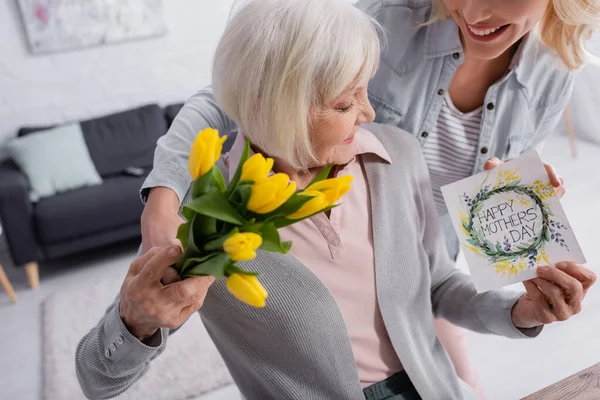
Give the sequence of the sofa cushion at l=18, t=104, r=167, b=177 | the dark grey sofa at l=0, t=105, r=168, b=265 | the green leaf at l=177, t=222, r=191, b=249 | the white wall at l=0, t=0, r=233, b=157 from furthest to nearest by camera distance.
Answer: the white wall at l=0, t=0, r=233, b=157 → the sofa cushion at l=18, t=104, r=167, b=177 → the dark grey sofa at l=0, t=105, r=168, b=265 → the green leaf at l=177, t=222, r=191, b=249

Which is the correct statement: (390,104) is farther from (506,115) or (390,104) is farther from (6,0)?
(6,0)

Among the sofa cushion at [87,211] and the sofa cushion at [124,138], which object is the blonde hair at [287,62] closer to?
the sofa cushion at [87,211]

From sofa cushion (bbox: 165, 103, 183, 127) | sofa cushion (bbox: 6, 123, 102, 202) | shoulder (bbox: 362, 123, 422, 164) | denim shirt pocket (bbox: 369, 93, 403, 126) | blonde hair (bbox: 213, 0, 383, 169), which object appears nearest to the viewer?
blonde hair (bbox: 213, 0, 383, 169)

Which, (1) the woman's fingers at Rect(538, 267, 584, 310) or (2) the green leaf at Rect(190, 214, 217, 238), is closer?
(2) the green leaf at Rect(190, 214, 217, 238)

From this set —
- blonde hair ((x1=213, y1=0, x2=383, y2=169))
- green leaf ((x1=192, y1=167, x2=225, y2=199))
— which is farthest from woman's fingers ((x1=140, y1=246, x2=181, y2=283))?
blonde hair ((x1=213, y1=0, x2=383, y2=169))

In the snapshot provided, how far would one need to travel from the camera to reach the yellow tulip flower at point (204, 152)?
2.05ft

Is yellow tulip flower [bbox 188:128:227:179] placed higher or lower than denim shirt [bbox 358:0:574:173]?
higher

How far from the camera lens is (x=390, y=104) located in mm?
1434

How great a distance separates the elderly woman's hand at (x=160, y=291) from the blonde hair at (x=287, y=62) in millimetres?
362

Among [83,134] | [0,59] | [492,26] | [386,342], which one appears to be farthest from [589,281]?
[0,59]

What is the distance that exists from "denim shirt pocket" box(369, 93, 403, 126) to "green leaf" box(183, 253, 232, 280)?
85 cm

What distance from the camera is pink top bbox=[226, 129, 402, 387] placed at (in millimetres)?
1181

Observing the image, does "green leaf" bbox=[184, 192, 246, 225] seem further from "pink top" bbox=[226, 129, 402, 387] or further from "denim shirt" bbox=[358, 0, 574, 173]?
"denim shirt" bbox=[358, 0, 574, 173]

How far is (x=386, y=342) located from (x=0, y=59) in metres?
3.85
